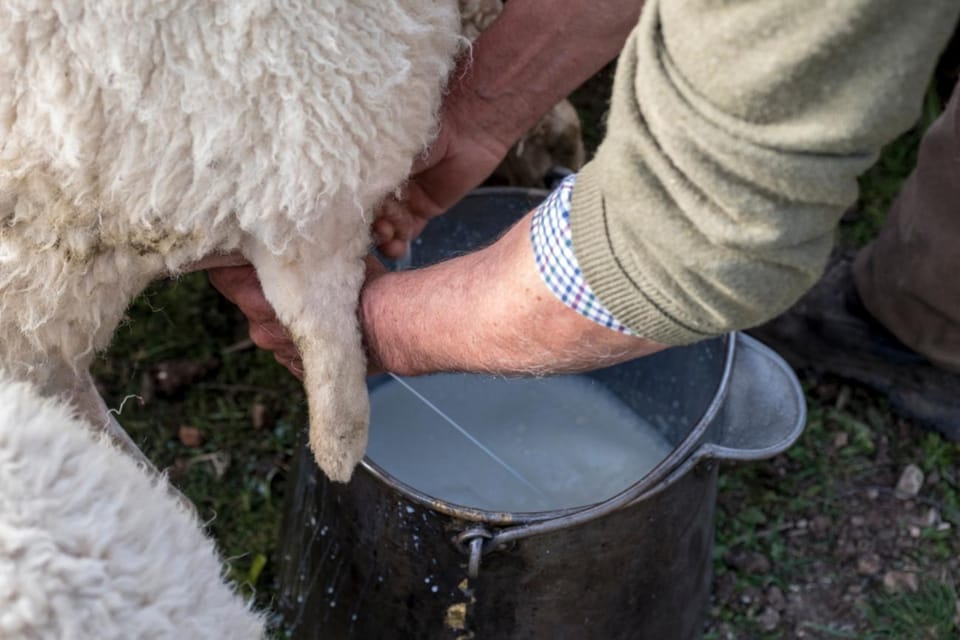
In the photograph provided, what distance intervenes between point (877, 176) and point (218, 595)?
185 cm

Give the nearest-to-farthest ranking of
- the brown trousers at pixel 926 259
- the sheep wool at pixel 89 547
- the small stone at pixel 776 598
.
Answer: the sheep wool at pixel 89 547 < the brown trousers at pixel 926 259 < the small stone at pixel 776 598

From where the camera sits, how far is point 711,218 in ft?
2.42

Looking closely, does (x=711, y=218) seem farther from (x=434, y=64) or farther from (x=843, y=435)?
(x=843, y=435)

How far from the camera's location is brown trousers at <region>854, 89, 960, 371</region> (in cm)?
163

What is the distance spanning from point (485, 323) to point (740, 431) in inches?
20.8

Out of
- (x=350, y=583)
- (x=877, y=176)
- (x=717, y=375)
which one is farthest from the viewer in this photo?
(x=877, y=176)

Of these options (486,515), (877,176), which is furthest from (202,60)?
(877,176)

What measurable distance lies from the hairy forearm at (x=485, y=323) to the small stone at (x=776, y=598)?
0.92 metres

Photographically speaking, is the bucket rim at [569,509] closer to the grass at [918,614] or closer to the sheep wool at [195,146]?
the sheep wool at [195,146]

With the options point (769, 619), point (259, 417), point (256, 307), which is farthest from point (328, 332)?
point (769, 619)

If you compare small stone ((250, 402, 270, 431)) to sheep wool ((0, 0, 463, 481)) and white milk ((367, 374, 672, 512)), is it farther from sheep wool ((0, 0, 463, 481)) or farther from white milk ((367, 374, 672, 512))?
sheep wool ((0, 0, 463, 481))

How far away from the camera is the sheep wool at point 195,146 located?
864 mm

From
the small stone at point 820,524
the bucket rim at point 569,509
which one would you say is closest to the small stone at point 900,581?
the small stone at point 820,524

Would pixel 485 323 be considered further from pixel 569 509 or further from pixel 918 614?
pixel 918 614
